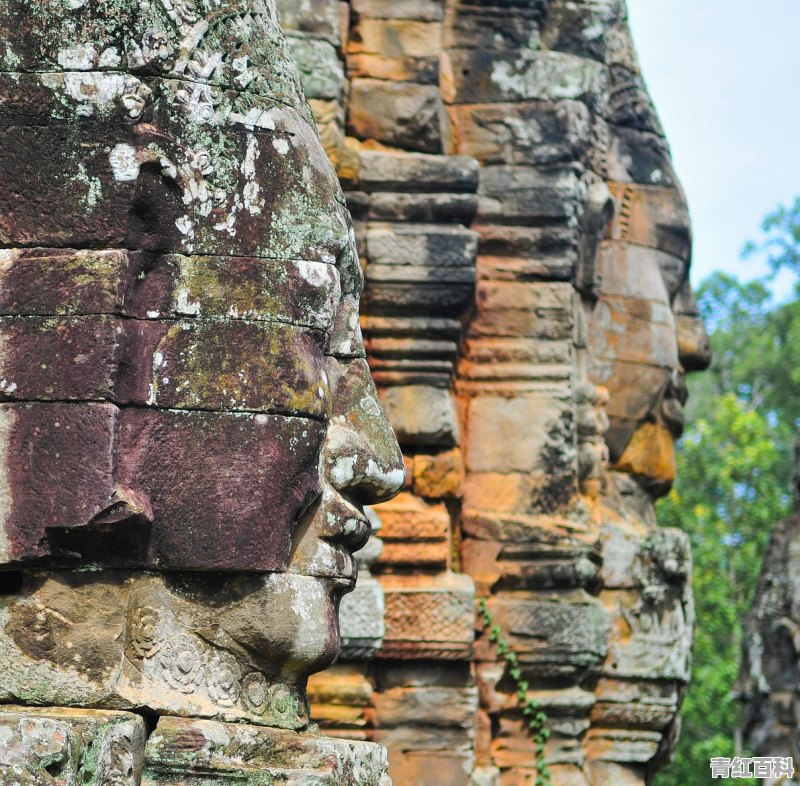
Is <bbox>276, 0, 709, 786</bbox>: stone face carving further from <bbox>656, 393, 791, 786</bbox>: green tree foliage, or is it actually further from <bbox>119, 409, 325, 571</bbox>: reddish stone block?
<bbox>656, 393, 791, 786</bbox>: green tree foliage

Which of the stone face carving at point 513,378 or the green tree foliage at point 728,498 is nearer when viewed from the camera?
the stone face carving at point 513,378

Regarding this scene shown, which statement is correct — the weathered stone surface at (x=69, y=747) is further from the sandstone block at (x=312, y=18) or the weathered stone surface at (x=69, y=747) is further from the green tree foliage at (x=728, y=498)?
the green tree foliage at (x=728, y=498)

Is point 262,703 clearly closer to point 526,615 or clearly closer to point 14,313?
point 14,313

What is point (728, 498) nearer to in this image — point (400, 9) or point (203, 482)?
point (400, 9)

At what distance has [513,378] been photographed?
891 cm

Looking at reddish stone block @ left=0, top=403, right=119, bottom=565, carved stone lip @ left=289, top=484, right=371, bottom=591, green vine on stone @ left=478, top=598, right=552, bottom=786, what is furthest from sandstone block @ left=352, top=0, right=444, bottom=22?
reddish stone block @ left=0, top=403, right=119, bottom=565

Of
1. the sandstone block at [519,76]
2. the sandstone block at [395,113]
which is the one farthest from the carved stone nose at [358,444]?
the sandstone block at [519,76]

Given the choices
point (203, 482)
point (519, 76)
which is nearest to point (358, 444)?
point (203, 482)

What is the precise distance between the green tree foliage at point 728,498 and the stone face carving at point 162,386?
51.1 feet

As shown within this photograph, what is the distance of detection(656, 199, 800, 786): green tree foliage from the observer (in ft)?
71.4

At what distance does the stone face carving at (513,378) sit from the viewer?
827 cm

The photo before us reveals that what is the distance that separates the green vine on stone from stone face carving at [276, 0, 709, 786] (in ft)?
0.17

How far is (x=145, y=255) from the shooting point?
423 cm

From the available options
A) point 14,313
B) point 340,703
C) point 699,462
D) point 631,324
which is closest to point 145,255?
point 14,313
